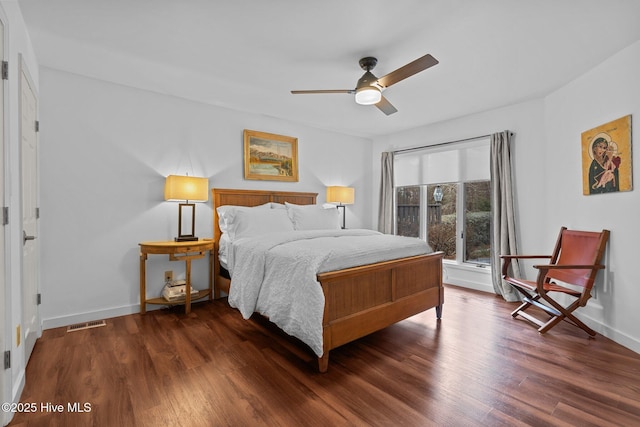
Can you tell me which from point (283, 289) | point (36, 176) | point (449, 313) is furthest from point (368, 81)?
point (36, 176)

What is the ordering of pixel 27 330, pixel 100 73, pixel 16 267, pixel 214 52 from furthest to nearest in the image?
pixel 100 73
pixel 214 52
pixel 27 330
pixel 16 267

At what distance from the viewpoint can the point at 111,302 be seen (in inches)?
124

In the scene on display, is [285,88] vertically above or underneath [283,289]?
above

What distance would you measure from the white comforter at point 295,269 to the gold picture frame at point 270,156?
1541 millimetres

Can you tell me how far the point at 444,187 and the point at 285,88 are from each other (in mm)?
2960

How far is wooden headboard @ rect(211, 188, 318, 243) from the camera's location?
3850mm

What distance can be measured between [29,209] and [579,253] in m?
4.90

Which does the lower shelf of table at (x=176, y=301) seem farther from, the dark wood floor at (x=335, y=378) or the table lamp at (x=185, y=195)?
the table lamp at (x=185, y=195)

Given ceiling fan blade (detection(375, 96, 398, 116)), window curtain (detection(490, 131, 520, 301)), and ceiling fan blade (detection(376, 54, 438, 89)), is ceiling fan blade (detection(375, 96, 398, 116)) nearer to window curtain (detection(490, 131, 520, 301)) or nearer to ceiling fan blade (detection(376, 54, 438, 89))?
ceiling fan blade (detection(376, 54, 438, 89))

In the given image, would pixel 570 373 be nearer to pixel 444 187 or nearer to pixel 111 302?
pixel 444 187

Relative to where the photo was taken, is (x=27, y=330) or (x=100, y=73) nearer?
(x=27, y=330)

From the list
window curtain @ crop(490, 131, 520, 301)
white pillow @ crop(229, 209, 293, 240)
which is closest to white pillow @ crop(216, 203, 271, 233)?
white pillow @ crop(229, 209, 293, 240)

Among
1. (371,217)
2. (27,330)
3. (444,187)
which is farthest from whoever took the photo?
(371,217)

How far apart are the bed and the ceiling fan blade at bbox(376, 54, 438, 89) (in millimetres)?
1556
